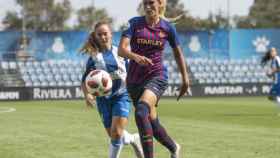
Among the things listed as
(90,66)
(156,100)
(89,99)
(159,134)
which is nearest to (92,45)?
(90,66)

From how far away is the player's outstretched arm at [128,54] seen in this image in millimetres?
8914

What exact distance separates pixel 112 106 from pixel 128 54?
1.00 m

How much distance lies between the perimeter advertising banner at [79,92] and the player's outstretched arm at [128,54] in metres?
31.5

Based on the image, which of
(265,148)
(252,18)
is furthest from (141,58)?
(252,18)

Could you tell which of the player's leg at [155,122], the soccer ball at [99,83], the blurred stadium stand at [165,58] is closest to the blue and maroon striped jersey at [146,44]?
the player's leg at [155,122]

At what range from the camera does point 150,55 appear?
9.41m

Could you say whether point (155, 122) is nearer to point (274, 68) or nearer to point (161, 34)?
point (161, 34)

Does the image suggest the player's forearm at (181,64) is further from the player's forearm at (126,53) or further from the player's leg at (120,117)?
the player's leg at (120,117)

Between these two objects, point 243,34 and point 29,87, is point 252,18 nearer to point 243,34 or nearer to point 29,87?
point 243,34

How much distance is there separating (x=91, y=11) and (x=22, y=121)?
232 ft

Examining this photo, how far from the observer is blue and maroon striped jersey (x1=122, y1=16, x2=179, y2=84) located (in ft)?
30.8

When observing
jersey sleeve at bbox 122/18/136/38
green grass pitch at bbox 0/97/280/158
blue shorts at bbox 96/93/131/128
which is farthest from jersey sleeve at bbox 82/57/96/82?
green grass pitch at bbox 0/97/280/158

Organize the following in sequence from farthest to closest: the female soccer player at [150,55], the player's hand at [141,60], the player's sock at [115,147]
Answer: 1. the player's sock at [115,147]
2. the female soccer player at [150,55]
3. the player's hand at [141,60]

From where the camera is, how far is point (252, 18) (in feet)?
349
